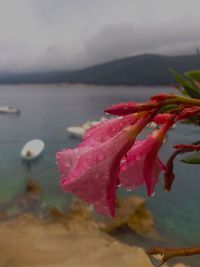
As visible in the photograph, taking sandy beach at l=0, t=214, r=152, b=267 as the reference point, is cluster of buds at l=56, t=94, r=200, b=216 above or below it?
above

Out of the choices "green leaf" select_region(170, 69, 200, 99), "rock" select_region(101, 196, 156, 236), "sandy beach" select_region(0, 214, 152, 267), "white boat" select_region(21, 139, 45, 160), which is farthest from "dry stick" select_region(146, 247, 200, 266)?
"white boat" select_region(21, 139, 45, 160)

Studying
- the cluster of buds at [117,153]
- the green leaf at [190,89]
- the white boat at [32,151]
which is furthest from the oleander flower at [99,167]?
the white boat at [32,151]

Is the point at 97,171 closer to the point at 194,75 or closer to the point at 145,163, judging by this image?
the point at 145,163

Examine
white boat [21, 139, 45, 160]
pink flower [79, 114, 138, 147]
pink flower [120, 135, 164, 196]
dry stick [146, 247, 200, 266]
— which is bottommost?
white boat [21, 139, 45, 160]

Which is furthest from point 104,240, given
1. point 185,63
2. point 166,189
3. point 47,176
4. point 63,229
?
point 185,63

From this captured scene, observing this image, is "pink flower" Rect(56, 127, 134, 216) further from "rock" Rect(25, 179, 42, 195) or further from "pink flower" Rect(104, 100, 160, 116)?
"rock" Rect(25, 179, 42, 195)

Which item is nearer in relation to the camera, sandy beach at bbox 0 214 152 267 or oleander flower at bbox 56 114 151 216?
oleander flower at bbox 56 114 151 216

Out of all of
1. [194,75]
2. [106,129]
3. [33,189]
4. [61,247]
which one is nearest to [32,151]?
[33,189]
